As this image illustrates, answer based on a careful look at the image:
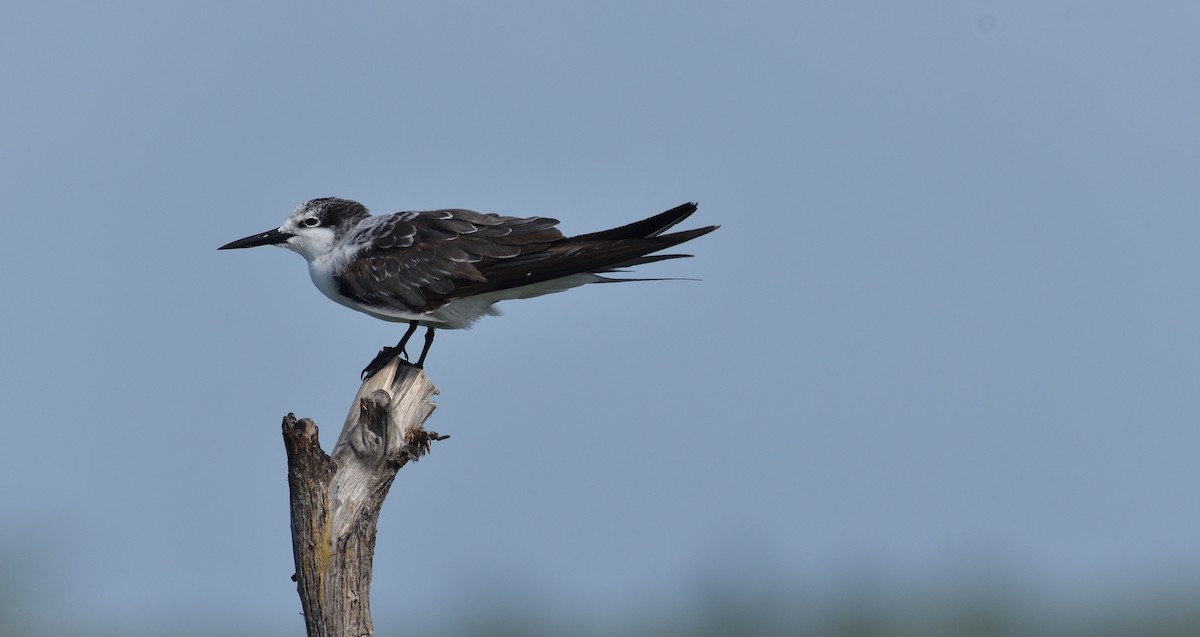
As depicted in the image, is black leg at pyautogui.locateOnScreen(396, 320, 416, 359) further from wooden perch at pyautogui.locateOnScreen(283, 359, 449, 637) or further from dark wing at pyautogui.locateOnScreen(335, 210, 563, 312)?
wooden perch at pyautogui.locateOnScreen(283, 359, 449, 637)

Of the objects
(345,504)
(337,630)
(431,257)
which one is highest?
(431,257)

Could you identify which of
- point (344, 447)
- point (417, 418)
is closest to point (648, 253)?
point (417, 418)

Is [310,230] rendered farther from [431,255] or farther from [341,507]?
[341,507]

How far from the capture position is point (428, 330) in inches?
498

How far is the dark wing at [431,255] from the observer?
39.0 feet

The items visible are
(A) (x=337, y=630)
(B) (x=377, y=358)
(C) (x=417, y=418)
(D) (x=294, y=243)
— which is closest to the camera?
(A) (x=337, y=630)

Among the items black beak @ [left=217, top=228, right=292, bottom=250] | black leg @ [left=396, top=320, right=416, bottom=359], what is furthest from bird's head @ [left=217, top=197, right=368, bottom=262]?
black leg @ [left=396, top=320, right=416, bottom=359]

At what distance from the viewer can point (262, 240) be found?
13.1m

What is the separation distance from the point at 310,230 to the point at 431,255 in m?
1.74

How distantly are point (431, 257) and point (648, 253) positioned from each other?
7.53 feet

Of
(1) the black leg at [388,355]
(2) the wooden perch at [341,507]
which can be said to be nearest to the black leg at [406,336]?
(1) the black leg at [388,355]

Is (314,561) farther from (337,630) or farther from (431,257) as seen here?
(431,257)

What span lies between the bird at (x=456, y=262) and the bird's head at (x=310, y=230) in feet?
0.39

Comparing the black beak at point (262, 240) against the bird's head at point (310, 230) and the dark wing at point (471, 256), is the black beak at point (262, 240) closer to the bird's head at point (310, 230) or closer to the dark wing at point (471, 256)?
the bird's head at point (310, 230)
